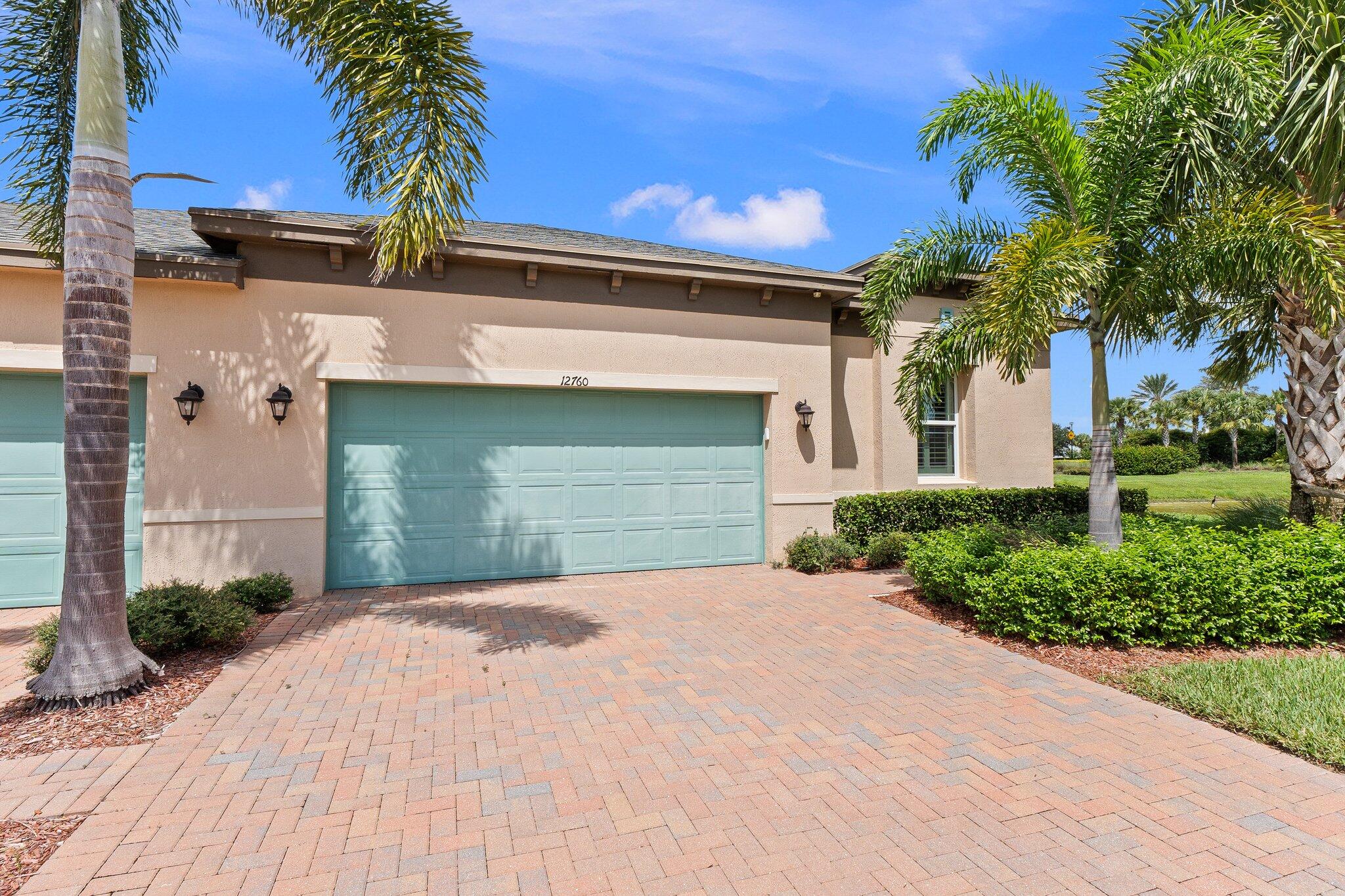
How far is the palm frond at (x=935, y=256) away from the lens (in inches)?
340

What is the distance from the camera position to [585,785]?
3703 millimetres

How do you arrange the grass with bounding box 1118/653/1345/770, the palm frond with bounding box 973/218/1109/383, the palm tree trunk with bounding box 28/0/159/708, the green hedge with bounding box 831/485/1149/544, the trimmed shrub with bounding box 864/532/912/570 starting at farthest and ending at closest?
the green hedge with bounding box 831/485/1149/544 → the trimmed shrub with bounding box 864/532/912/570 → the palm frond with bounding box 973/218/1109/383 → the palm tree trunk with bounding box 28/0/159/708 → the grass with bounding box 1118/653/1345/770

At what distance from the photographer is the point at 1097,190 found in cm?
736

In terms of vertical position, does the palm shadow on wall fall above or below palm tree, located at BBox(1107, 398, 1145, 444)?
below

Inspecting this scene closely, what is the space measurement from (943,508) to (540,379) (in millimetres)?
7005

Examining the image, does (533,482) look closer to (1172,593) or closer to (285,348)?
(285,348)

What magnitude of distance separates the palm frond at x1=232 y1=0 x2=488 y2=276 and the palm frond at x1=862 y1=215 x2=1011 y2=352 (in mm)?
5367

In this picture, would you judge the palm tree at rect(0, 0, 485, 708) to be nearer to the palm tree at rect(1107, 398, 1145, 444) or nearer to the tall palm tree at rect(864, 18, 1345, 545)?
the tall palm tree at rect(864, 18, 1345, 545)

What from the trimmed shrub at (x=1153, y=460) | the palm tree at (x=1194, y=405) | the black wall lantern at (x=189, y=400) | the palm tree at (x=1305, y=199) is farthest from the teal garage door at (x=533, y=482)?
the palm tree at (x=1194, y=405)

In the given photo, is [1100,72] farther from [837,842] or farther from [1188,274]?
→ [837,842]

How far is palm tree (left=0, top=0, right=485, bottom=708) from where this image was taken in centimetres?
480

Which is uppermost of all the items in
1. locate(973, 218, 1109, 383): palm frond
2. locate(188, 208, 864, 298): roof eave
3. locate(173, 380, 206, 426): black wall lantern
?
locate(188, 208, 864, 298): roof eave

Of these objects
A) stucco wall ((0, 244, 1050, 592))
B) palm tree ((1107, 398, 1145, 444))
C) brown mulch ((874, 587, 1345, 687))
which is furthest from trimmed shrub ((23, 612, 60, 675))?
palm tree ((1107, 398, 1145, 444))

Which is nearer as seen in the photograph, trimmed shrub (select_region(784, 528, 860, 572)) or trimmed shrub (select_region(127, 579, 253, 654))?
trimmed shrub (select_region(127, 579, 253, 654))
